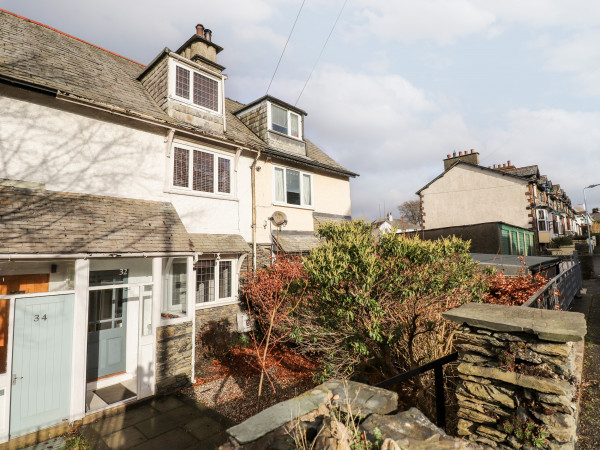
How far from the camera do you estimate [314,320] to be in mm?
6766

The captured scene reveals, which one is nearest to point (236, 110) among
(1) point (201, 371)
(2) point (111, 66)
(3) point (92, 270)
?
(2) point (111, 66)

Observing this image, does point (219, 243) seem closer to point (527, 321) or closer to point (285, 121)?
point (285, 121)

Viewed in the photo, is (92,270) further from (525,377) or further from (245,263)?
(525,377)

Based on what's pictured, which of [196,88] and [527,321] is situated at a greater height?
[196,88]

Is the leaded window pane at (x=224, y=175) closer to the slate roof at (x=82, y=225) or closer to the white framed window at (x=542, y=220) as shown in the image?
the slate roof at (x=82, y=225)

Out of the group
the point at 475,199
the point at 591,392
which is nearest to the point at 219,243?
the point at 591,392

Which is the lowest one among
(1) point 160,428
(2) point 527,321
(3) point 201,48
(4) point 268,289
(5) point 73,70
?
(1) point 160,428

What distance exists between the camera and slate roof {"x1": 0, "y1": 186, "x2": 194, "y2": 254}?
6.16 meters

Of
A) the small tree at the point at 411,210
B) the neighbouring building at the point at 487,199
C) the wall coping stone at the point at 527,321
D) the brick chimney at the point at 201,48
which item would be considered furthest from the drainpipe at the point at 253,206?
the small tree at the point at 411,210

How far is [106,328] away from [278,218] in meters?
6.83

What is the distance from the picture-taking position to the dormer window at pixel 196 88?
35.2 feet

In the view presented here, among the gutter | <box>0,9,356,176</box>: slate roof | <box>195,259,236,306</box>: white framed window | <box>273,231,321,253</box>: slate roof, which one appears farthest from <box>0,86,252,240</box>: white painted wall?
<box>273,231,321,253</box>: slate roof

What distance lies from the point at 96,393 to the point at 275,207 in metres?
8.42

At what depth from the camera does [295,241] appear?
13.1m
